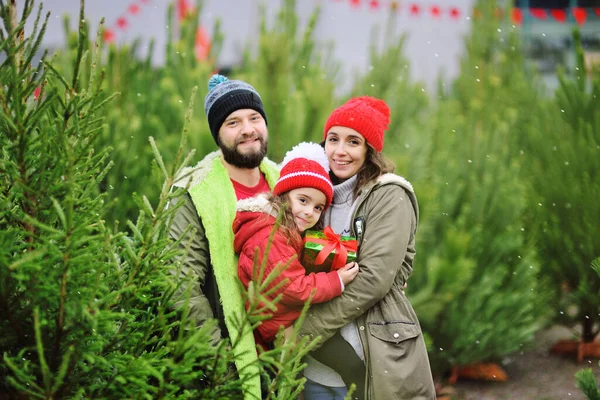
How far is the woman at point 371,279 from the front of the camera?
2.36 meters

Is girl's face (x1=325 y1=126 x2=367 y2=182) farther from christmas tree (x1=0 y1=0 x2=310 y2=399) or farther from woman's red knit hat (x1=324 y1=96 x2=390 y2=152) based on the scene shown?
christmas tree (x1=0 y1=0 x2=310 y2=399)

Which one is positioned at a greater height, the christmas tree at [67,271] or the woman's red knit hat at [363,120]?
the woman's red knit hat at [363,120]

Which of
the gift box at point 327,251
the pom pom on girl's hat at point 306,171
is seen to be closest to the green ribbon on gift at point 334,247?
the gift box at point 327,251

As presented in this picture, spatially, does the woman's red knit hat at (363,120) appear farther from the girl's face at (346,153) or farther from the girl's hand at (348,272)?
the girl's hand at (348,272)

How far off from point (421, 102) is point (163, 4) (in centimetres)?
536

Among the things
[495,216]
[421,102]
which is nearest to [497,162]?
[495,216]

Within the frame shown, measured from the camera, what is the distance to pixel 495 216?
5.45 meters

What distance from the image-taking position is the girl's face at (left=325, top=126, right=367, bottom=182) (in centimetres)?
258

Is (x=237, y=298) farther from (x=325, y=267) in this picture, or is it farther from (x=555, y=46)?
(x=555, y=46)

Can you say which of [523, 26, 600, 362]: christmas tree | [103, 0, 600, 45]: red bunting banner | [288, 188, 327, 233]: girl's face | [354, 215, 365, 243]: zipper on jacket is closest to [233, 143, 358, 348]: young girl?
[288, 188, 327, 233]: girl's face

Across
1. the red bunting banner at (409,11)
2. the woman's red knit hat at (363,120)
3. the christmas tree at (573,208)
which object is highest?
the red bunting banner at (409,11)

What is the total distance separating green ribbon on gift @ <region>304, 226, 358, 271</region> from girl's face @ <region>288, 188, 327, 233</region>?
0.28 feet

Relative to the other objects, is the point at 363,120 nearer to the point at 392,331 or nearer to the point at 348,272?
the point at 348,272

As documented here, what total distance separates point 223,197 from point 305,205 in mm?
373
